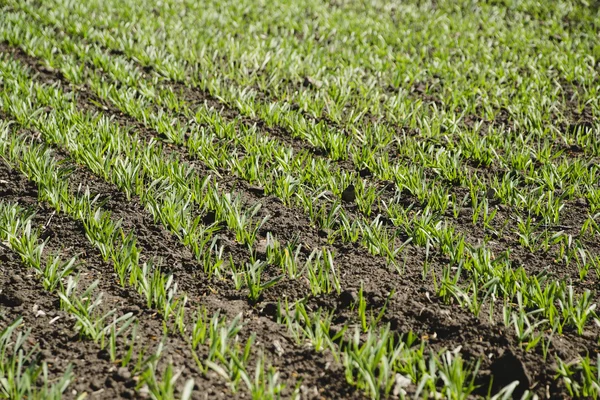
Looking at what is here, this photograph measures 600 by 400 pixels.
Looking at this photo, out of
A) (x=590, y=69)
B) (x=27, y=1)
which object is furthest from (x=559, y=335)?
(x=27, y=1)

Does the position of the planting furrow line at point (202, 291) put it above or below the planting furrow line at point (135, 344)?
above

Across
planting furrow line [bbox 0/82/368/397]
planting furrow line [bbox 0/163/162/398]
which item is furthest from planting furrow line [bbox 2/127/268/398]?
planting furrow line [bbox 0/82/368/397]

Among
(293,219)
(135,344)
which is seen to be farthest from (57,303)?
(293,219)

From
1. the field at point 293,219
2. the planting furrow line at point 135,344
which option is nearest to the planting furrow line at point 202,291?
the field at point 293,219

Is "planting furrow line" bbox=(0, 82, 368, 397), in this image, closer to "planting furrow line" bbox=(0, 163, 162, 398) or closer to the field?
the field

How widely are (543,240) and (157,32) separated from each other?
371cm

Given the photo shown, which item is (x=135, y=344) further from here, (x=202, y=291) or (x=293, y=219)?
(x=293, y=219)

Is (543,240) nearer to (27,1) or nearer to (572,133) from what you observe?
(572,133)

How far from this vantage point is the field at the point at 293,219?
195 cm

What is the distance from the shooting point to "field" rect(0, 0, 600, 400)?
6.41ft

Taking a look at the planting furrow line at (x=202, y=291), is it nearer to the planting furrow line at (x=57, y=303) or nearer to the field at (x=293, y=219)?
the field at (x=293, y=219)

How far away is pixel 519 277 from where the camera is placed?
2.32m

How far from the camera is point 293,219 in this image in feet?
9.16

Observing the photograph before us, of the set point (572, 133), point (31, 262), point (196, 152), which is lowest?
point (31, 262)
